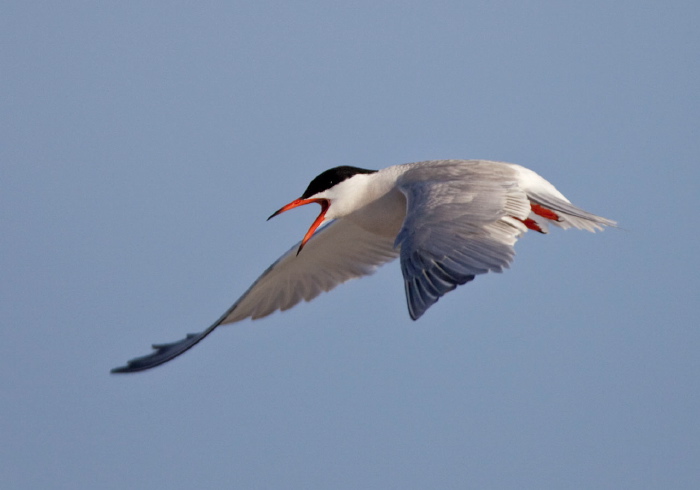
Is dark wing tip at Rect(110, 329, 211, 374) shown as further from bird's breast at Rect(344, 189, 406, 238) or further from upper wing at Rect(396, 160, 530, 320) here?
upper wing at Rect(396, 160, 530, 320)

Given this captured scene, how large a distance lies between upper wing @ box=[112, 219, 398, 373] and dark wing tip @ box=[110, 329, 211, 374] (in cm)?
54

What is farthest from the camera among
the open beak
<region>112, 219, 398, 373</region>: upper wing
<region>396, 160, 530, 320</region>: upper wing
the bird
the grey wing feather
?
<region>112, 219, 398, 373</region>: upper wing

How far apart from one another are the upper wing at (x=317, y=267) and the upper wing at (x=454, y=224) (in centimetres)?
127

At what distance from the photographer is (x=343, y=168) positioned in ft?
28.3

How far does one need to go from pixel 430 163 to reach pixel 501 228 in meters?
1.26

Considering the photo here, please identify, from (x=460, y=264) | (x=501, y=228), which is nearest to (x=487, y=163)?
(x=501, y=228)

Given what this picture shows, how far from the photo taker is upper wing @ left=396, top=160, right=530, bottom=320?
661 centimetres

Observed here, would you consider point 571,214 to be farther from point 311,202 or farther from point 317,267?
point 317,267

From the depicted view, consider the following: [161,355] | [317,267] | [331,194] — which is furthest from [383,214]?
[161,355]

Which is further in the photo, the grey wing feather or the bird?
the grey wing feather

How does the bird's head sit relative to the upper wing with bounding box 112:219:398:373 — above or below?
above

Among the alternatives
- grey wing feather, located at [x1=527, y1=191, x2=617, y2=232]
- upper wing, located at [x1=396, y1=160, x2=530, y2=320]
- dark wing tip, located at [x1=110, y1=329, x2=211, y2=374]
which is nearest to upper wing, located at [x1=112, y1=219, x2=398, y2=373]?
dark wing tip, located at [x1=110, y1=329, x2=211, y2=374]

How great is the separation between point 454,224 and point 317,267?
264 cm

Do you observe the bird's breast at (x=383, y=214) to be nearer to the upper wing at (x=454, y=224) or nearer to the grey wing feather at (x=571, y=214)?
the upper wing at (x=454, y=224)
